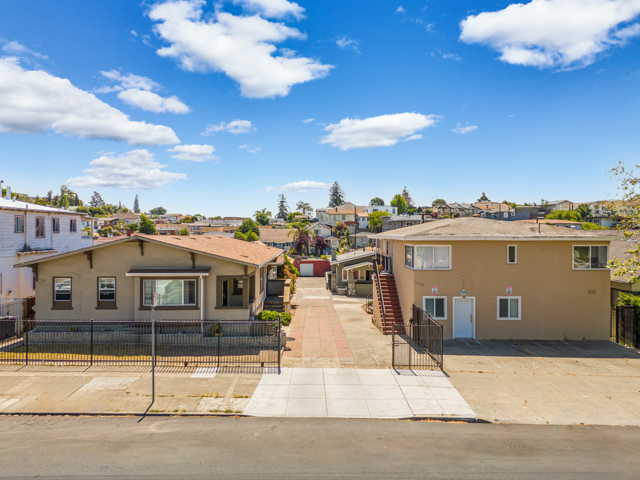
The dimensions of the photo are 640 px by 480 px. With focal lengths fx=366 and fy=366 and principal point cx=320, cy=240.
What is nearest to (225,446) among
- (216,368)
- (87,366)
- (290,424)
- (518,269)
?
(290,424)

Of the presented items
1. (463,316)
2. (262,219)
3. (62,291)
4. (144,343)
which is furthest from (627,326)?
(262,219)

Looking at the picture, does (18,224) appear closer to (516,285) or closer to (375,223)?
(516,285)

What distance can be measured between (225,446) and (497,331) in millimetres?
15596

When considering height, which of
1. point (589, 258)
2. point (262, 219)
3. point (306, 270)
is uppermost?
point (262, 219)

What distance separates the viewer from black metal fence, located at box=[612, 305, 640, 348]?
1839 centimetres

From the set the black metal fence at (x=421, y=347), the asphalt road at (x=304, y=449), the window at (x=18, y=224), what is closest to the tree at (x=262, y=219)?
the window at (x=18, y=224)

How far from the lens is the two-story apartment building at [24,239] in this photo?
22.9 m

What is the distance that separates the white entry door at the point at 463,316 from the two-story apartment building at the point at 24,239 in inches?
993

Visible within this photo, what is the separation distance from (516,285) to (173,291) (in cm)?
1769

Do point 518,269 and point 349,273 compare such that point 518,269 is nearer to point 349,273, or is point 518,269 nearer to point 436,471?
point 436,471

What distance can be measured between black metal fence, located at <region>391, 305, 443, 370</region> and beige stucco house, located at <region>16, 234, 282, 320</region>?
25.1 feet

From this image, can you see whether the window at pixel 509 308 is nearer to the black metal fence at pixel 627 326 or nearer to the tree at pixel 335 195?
the black metal fence at pixel 627 326

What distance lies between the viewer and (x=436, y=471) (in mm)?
7852

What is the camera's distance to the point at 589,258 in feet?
64.0
